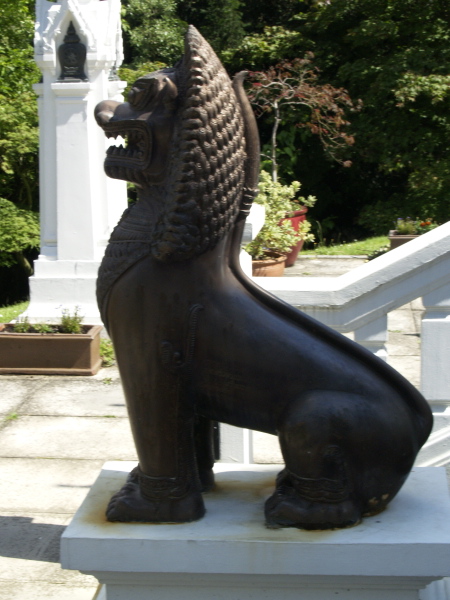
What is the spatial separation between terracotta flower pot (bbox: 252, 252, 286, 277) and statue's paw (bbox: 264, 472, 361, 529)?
717 cm

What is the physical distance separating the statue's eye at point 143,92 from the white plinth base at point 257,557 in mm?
1188

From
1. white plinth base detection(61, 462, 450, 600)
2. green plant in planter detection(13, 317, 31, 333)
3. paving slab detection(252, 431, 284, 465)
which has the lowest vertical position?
paving slab detection(252, 431, 284, 465)

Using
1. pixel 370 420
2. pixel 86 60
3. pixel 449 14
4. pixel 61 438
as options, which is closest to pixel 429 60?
pixel 449 14

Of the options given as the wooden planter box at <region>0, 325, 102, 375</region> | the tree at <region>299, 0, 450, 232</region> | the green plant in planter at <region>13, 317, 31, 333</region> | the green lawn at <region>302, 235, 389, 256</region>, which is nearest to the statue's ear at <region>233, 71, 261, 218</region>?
the wooden planter box at <region>0, 325, 102, 375</region>

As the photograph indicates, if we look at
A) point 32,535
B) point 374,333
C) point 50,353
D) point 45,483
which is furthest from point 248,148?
point 50,353

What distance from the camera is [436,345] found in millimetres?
3391

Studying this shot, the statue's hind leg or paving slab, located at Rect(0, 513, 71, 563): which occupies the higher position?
the statue's hind leg

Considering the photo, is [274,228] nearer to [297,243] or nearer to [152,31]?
[297,243]

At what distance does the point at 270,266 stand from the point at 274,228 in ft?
2.56

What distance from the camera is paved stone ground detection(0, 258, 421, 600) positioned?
3.38 metres

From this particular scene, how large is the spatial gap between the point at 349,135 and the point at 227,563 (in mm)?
13850

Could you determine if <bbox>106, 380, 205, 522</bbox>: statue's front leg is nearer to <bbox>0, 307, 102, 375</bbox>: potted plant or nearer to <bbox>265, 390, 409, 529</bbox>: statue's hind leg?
<bbox>265, 390, 409, 529</bbox>: statue's hind leg

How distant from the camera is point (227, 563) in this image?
2191mm

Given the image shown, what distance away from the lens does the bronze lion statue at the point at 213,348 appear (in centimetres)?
216
